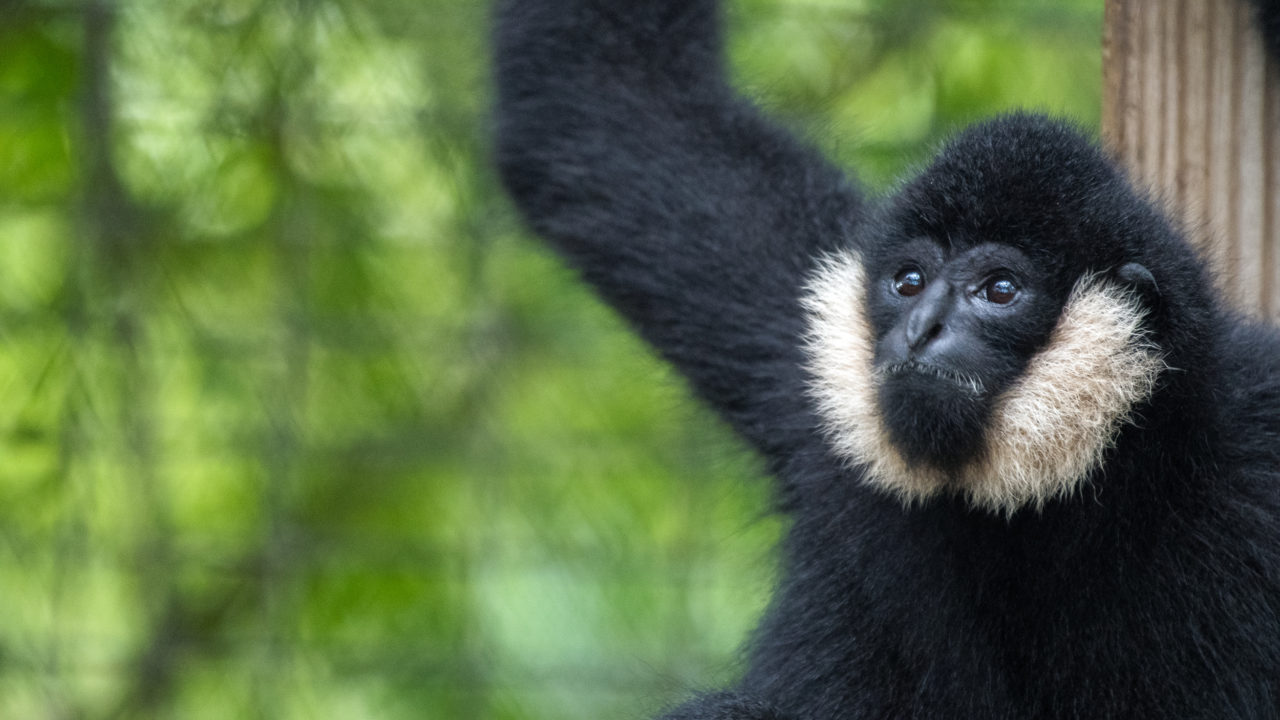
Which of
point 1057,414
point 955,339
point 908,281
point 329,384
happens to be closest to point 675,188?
point 908,281

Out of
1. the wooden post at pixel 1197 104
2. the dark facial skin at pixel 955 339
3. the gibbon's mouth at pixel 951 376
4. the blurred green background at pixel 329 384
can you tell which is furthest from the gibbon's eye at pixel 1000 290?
the blurred green background at pixel 329 384

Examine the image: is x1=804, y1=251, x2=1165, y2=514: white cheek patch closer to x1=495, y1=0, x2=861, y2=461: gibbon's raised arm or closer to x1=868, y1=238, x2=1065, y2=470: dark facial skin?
x1=868, y1=238, x2=1065, y2=470: dark facial skin

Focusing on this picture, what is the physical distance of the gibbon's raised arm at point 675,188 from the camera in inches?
103

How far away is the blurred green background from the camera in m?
4.43

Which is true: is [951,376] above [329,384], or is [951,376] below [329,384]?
above

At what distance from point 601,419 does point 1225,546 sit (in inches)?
115

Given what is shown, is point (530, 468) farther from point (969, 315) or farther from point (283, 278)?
point (969, 315)

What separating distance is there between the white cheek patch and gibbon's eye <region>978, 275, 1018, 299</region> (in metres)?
0.08

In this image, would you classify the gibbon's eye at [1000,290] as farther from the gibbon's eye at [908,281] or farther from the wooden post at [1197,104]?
the wooden post at [1197,104]

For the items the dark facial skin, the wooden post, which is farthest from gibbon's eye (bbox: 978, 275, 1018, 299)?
the wooden post

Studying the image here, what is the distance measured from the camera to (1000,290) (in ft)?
6.54

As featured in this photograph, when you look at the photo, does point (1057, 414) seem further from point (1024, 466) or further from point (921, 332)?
point (921, 332)

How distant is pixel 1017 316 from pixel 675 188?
88 cm

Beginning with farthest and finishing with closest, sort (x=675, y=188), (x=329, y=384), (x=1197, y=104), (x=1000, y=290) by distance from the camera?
(x=329, y=384), (x=675, y=188), (x=1197, y=104), (x=1000, y=290)
